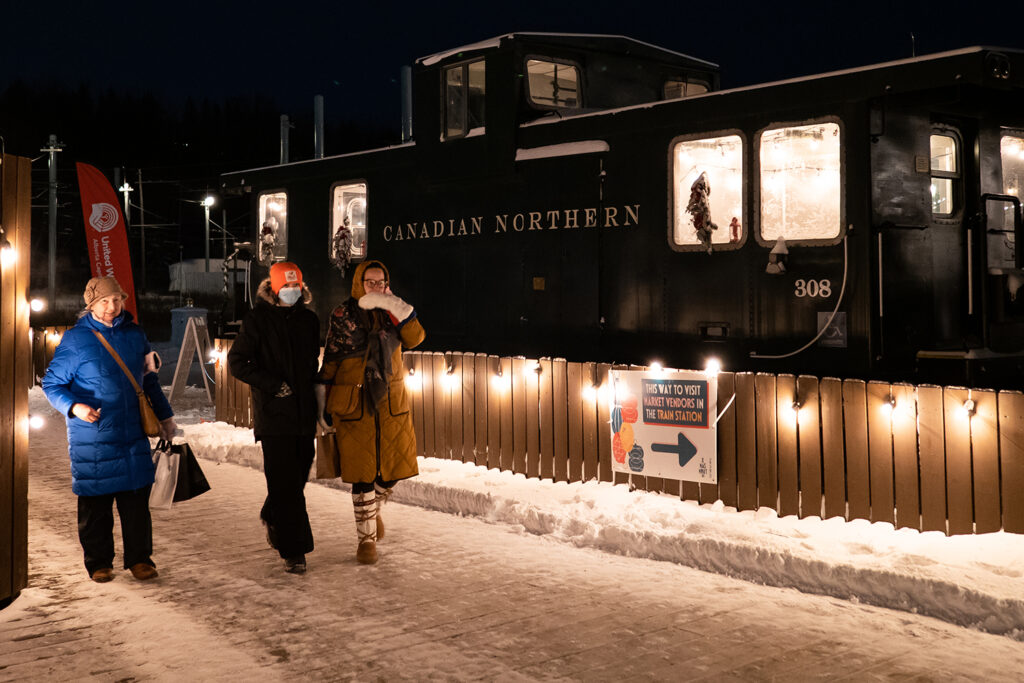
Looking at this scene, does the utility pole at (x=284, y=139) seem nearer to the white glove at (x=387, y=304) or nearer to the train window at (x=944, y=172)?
the train window at (x=944, y=172)

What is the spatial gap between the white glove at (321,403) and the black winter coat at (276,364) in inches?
1.8

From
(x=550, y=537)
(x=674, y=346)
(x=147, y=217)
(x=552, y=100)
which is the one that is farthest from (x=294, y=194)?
(x=147, y=217)

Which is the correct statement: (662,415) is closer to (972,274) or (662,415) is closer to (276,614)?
(972,274)

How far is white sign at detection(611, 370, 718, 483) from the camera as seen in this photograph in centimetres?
789

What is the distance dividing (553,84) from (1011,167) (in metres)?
4.67

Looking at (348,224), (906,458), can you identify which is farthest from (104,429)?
(348,224)

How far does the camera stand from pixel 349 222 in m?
13.0

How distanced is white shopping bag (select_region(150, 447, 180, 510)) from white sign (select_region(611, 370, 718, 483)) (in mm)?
3729

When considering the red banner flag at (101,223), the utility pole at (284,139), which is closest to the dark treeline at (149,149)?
the utility pole at (284,139)

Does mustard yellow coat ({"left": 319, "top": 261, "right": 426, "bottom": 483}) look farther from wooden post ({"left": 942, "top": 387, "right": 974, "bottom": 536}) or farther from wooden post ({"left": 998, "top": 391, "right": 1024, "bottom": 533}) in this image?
wooden post ({"left": 998, "top": 391, "right": 1024, "bottom": 533})

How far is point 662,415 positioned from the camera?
824 centimetres

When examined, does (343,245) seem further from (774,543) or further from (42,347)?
(42,347)

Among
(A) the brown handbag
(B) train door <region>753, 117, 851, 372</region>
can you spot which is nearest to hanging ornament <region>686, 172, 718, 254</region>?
(B) train door <region>753, 117, 851, 372</region>

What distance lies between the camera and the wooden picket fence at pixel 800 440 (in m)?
6.43
